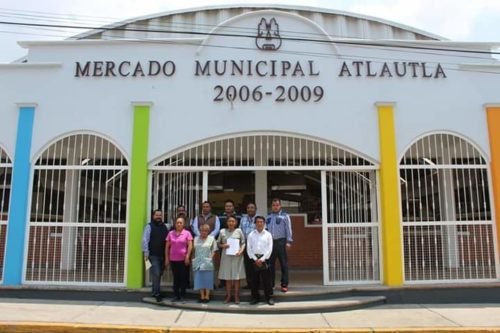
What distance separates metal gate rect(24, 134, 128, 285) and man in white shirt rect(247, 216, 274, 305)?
2426 mm

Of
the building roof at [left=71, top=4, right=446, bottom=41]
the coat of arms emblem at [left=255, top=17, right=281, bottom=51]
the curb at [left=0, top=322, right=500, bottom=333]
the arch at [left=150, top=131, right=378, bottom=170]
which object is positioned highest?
the building roof at [left=71, top=4, right=446, bottom=41]

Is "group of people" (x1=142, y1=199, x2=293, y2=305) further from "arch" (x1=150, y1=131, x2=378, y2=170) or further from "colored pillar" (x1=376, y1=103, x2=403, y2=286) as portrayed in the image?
"colored pillar" (x1=376, y1=103, x2=403, y2=286)

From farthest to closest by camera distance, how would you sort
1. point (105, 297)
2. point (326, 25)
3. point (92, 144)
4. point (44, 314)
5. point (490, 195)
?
point (326, 25), point (92, 144), point (490, 195), point (105, 297), point (44, 314)

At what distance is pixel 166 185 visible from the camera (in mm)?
8852

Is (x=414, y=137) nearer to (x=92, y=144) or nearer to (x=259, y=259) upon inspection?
(x=259, y=259)

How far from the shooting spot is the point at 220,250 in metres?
8.12

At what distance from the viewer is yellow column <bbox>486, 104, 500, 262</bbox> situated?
28.3 ft

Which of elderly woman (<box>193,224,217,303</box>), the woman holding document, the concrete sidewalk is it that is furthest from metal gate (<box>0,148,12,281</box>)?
the woman holding document

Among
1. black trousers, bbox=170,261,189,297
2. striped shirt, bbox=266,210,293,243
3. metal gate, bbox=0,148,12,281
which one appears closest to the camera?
black trousers, bbox=170,261,189,297

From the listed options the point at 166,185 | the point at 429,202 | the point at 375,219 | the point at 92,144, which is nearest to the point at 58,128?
the point at 92,144

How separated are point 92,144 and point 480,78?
24.6ft

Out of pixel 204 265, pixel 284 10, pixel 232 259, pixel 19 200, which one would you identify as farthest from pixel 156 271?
pixel 284 10

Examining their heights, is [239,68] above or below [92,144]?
above

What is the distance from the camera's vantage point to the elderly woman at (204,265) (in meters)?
7.79
